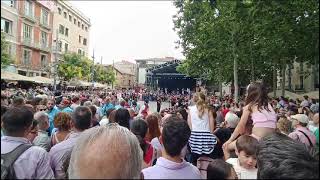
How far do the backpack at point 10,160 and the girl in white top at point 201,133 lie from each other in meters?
3.39

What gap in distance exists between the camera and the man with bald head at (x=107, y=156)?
195 cm

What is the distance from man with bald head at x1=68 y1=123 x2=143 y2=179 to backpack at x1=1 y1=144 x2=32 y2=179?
2.96ft

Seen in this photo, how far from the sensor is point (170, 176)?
304 centimetres

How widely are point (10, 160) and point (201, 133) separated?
3.67m

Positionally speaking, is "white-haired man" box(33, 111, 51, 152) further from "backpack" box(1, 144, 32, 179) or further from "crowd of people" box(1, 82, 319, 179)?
"backpack" box(1, 144, 32, 179)

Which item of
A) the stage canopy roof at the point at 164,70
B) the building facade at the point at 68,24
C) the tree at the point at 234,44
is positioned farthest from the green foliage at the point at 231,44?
the stage canopy roof at the point at 164,70

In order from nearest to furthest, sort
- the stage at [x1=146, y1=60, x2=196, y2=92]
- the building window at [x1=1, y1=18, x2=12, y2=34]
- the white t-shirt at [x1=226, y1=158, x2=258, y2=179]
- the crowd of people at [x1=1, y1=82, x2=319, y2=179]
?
the crowd of people at [x1=1, y1=82, x2=319, y2=179]
the building window at [x1=1, y1=18, x2=12, y2=34]
the white t-shirt at [x1=226, y1=158, x2=258, y2=179]
the stage at [x1=146, y1=60, x2=196, y2=92]

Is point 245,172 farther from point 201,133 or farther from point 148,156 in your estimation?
point 201,133

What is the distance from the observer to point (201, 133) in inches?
245

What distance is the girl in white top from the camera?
6.20 metres

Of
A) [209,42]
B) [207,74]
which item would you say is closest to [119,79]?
[207,74]

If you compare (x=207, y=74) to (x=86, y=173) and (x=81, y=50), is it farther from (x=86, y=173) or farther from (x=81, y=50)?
(x=86, y=173)

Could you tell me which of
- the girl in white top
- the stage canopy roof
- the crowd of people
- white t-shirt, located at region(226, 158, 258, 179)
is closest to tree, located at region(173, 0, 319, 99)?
the girl in white top

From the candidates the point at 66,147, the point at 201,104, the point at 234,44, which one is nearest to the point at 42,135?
the point at 66,147
